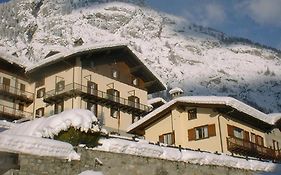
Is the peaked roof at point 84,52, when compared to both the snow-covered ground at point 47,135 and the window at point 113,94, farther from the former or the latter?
the snow-covered ground at point 47,135

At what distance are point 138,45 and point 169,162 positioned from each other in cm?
15308

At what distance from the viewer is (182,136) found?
123ft

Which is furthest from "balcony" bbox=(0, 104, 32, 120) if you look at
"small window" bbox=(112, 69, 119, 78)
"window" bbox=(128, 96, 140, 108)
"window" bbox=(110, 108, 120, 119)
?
"window" bbox=(128, 96, 140, 108)

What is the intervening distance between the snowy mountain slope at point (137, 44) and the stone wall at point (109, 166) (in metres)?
121

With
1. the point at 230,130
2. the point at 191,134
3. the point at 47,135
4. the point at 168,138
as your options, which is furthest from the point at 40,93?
the point at 47,135

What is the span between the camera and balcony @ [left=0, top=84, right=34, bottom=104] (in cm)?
4460

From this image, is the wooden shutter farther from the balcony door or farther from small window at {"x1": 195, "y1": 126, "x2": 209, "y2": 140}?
the balcony door

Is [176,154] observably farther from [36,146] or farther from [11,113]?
[11,113]

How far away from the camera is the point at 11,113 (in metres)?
44.6

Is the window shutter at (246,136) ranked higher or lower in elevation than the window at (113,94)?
lower

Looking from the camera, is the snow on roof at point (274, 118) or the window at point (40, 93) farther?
the window at point (40, 93)

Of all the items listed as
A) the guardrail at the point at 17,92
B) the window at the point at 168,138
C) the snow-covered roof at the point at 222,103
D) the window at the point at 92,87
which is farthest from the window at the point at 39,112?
the window at the point at 168,138

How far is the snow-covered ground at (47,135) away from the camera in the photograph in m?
16.6

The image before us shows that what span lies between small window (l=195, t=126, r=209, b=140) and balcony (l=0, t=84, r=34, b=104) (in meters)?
18.2
